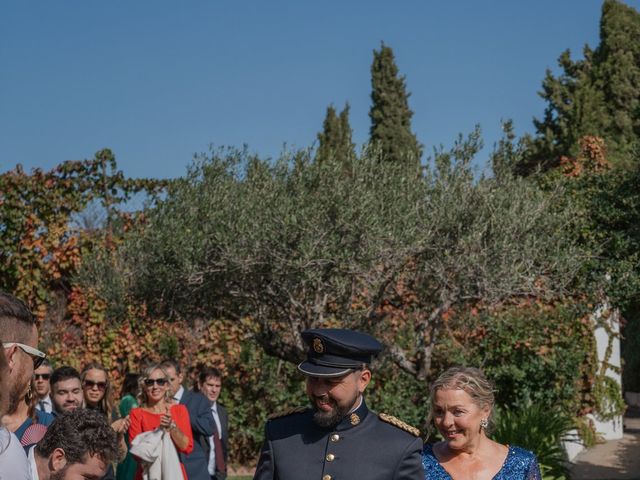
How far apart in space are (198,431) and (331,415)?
15.2ft

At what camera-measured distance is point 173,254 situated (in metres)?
9.74

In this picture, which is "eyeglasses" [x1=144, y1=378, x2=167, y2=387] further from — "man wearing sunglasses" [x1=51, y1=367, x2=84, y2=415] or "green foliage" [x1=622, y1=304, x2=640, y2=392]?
"green foliage" [x1=622, y1=304, x2=640, y2=392]

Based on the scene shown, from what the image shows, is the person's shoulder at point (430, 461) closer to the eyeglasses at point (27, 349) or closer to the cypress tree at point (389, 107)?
the eyeglasses at point (27, 349)

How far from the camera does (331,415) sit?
11.3 ft

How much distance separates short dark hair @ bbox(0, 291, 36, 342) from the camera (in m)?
2.99

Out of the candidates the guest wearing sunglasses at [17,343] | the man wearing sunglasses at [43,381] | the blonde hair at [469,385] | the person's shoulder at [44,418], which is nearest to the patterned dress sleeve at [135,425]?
the man wearing sunglasses at [43,381]

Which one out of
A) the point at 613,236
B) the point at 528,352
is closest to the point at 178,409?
the point at 528,352

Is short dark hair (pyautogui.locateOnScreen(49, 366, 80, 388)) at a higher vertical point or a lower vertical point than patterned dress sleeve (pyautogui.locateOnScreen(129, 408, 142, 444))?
higher

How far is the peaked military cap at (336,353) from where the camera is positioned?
3.50 meters

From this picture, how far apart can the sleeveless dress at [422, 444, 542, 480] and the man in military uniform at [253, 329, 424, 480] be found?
0.89 meters

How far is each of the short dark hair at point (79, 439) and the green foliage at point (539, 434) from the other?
6497mm

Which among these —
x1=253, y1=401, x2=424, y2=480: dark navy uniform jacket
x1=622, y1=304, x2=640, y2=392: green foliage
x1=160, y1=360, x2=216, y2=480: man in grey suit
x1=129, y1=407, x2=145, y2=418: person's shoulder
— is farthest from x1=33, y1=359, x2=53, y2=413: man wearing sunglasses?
x1=622, y1=304, x2=640, y2=392: green foliage

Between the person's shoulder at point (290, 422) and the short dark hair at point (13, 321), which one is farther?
the person's shoulder at point (290, 422)

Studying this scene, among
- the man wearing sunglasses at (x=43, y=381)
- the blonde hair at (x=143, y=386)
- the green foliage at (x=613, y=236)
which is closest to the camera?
the man wearing sunglasses at (x=43, y=381)
